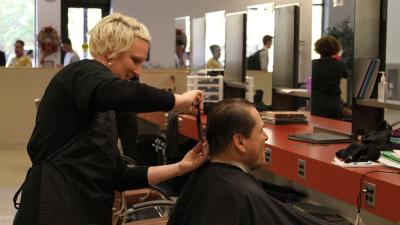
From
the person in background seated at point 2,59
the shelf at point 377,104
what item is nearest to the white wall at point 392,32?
the shelf at point 377,104

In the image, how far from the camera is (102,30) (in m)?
1.88

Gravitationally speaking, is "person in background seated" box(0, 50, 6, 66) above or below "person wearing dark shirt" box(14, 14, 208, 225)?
above

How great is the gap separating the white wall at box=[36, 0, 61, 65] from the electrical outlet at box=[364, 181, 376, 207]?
10.3 m

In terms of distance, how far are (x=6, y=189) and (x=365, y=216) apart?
12.7 feet

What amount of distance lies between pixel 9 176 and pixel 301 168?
447cm

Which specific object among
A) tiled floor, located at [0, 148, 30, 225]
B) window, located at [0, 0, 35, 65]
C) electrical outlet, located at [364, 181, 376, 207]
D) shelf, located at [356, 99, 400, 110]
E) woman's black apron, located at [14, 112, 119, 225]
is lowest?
tiled floor, located at [0, 148, 30, 225]

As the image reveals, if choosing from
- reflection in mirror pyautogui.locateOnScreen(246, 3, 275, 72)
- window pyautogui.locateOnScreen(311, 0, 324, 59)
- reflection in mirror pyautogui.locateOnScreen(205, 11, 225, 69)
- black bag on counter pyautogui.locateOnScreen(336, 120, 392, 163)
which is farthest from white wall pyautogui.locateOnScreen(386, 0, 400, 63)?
reflection in mirror pyautogui.locateOnScreen(205, 11, 225, 69)

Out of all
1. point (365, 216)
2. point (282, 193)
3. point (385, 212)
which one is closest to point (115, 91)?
point (385, 212)

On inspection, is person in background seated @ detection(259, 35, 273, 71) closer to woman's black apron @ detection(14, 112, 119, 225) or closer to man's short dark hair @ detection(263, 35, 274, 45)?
man's short dark hair @ detection(263, 35, 274, 45)

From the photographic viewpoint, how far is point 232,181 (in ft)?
6.32

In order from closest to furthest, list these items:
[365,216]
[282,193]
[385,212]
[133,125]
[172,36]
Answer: [385,212]
[365,216]
[282,193]
[133,125]
[172,36]

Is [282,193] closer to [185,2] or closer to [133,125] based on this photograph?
[133,125]

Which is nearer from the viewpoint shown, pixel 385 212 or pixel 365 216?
pixel 385 212

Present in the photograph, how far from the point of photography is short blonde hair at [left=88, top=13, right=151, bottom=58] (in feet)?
6.11
